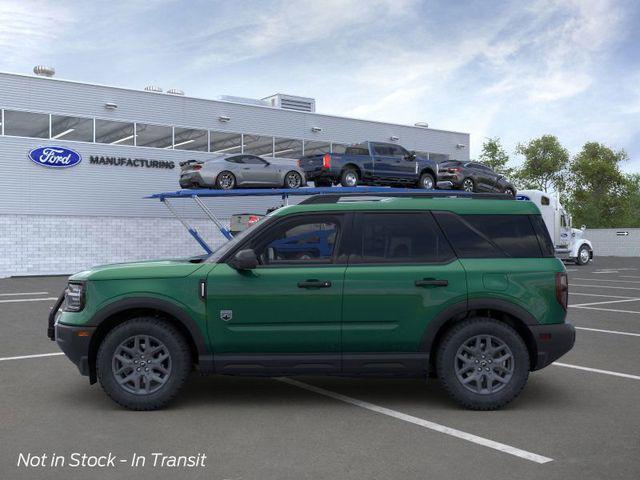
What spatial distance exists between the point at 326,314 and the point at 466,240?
1.41 meters

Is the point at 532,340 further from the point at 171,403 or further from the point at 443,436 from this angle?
the point at 171,403

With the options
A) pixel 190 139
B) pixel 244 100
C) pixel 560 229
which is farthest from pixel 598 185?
pixel 190 139

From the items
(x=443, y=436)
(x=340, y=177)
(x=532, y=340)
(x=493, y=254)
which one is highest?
(x=340, y=177)

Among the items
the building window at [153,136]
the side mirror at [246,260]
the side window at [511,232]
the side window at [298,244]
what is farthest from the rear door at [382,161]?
the side mirror at [246,260]

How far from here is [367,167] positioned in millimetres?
21672

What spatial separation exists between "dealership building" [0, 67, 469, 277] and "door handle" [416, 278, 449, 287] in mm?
23669

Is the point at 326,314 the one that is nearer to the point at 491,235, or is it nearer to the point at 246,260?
the point at 246,260

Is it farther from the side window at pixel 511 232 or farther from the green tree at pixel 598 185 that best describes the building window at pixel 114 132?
the green tree at pixel 598 185

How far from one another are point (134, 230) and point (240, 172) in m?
8.67

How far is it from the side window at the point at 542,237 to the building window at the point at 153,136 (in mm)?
24670

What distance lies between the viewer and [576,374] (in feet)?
23.9

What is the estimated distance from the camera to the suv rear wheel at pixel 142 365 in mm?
5758

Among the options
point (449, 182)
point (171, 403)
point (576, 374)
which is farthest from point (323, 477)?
point (449, 182)

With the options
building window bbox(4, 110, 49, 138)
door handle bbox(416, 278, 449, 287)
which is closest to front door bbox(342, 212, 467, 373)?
door handle bbox(416, 278, 449, 287)
